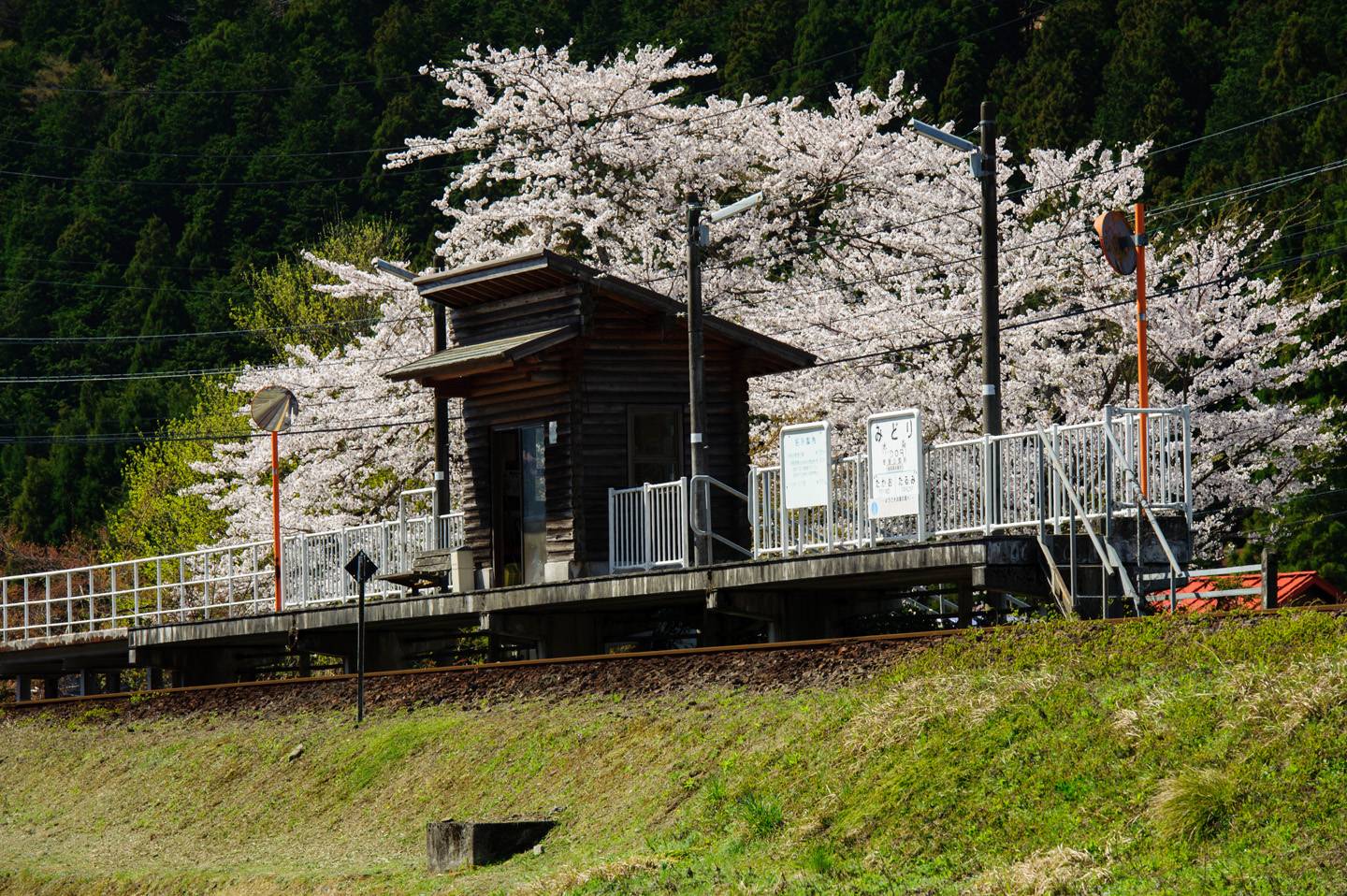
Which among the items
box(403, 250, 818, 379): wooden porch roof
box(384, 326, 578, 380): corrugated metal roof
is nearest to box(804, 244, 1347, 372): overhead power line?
box(403, 250, 818, 379): wooden porch roof

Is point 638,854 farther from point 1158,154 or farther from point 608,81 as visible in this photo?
point 1158,154

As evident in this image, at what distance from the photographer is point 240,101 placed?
81438mm

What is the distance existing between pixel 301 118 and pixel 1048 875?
72.4 m

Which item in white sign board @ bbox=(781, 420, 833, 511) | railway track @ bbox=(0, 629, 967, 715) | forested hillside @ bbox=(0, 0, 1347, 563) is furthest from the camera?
forested hillside @ bbox=(0, 0, 1347, 563)

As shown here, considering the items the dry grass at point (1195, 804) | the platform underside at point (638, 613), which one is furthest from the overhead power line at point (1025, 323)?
the dry grass at point (1195, 804)

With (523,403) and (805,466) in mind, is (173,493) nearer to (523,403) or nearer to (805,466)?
(523,403)

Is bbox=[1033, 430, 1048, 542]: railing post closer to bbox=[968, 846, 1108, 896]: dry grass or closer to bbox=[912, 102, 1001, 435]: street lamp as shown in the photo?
bbox=[912, 102, 1001, 435]: street lamp

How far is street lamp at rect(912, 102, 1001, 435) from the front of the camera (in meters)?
20.5

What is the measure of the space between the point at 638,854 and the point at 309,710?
9358 millimetres

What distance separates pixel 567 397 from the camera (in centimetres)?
2397

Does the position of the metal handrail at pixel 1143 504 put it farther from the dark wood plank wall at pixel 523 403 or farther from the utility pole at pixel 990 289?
the dark wood plank wall at pixel 523 403

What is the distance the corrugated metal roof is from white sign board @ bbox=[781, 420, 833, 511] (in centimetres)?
387

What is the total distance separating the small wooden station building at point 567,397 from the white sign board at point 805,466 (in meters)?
3.58

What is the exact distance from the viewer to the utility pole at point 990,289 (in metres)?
20.6
